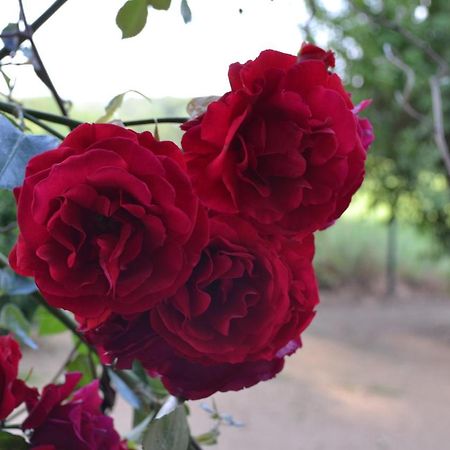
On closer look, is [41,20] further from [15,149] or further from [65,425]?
[65,425]

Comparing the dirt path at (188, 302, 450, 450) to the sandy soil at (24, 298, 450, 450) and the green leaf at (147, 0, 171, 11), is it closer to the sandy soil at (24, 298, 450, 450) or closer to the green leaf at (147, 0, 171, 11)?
the sandy soil at (24, 298, 450, 450)

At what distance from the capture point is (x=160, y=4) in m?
0.30

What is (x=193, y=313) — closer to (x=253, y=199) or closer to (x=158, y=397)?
(x=253, y=199)

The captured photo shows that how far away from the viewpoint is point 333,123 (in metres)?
0.25

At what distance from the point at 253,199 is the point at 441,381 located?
4.12m

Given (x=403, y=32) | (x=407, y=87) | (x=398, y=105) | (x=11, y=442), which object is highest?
(x=398, y=105)

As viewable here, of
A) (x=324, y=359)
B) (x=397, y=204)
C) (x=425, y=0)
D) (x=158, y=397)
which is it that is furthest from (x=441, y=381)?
(x=158, y=397)

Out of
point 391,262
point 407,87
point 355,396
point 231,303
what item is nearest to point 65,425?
point 231,303

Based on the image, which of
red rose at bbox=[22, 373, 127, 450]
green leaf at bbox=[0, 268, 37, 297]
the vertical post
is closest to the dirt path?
the vertical post

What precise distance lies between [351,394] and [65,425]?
3.74 meters

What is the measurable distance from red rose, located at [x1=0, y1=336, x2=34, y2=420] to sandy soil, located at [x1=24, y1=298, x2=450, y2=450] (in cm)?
259

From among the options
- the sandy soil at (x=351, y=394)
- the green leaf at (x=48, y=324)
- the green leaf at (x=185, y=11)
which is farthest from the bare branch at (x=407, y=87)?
the sandy soil at (x=351, y=394)

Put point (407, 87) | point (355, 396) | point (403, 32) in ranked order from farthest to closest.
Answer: point (355, 396) → point (407, 87) → point (403, 32)

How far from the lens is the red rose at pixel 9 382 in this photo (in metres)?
0.33
